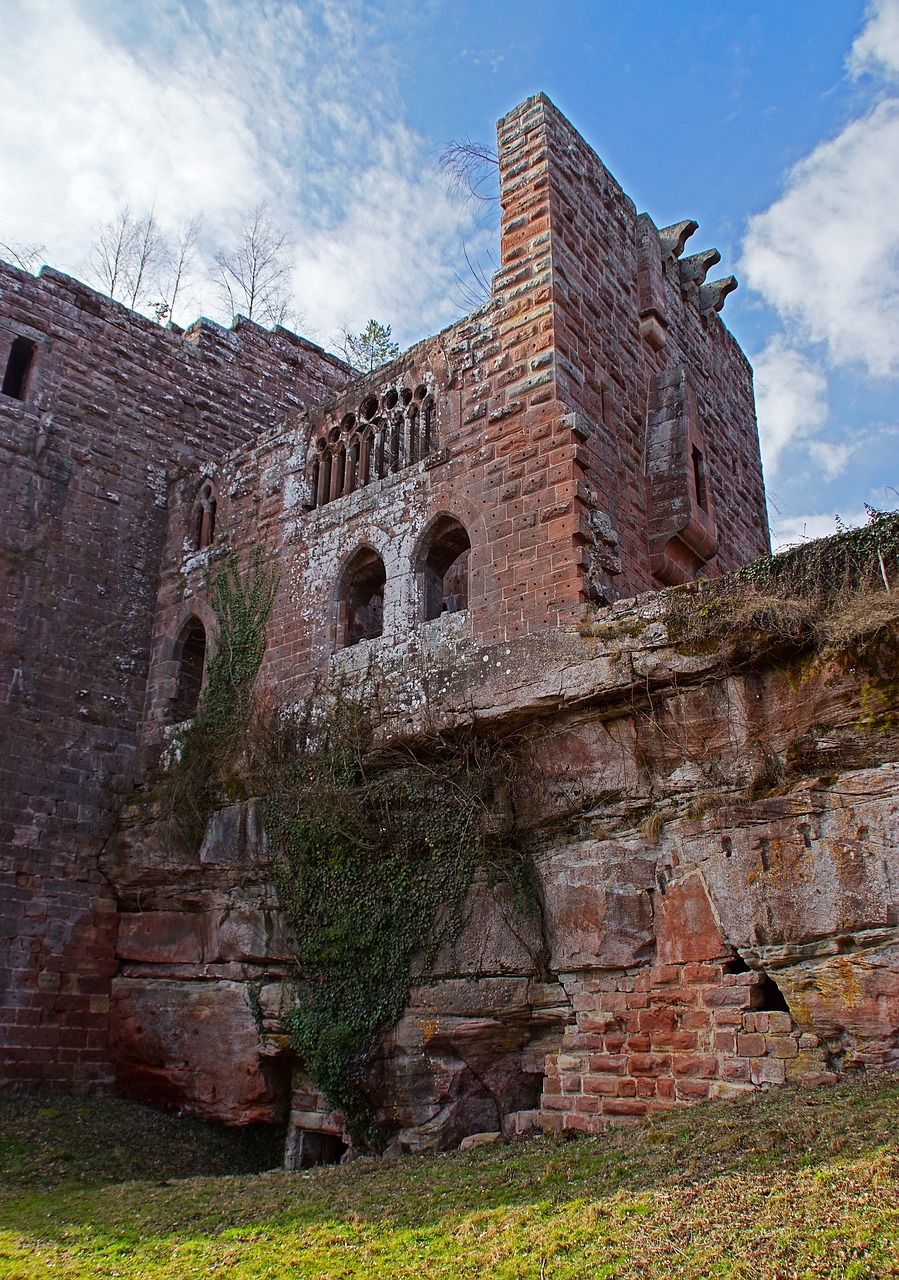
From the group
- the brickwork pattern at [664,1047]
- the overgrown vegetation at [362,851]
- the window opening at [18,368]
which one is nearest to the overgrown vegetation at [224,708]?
the overgrown vegetation at [362,851]

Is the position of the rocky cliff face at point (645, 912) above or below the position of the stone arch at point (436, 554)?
below

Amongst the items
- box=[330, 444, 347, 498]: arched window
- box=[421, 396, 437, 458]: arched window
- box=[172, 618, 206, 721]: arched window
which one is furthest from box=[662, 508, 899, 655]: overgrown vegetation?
box=[172, 618, 206, 721]: arched window

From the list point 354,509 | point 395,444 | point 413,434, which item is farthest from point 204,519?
point 413,434

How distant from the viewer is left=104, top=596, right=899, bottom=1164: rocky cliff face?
253 inches

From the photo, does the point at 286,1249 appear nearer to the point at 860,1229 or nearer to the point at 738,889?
the point at 860,1229

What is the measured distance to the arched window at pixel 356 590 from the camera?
403 inches

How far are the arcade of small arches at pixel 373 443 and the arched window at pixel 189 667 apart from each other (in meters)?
2.31

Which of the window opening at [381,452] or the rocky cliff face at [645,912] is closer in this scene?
the rocky cliff face at [645,912]

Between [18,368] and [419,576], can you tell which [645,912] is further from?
[18,368]

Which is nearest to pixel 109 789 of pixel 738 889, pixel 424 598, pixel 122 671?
pixel 122 671

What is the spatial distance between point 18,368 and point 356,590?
17.0 feet

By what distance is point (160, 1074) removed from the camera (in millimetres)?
9781

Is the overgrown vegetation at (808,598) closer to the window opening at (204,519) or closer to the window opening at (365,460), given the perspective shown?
the window opening at (365,460)

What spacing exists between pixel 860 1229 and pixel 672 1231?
80 centimetres
